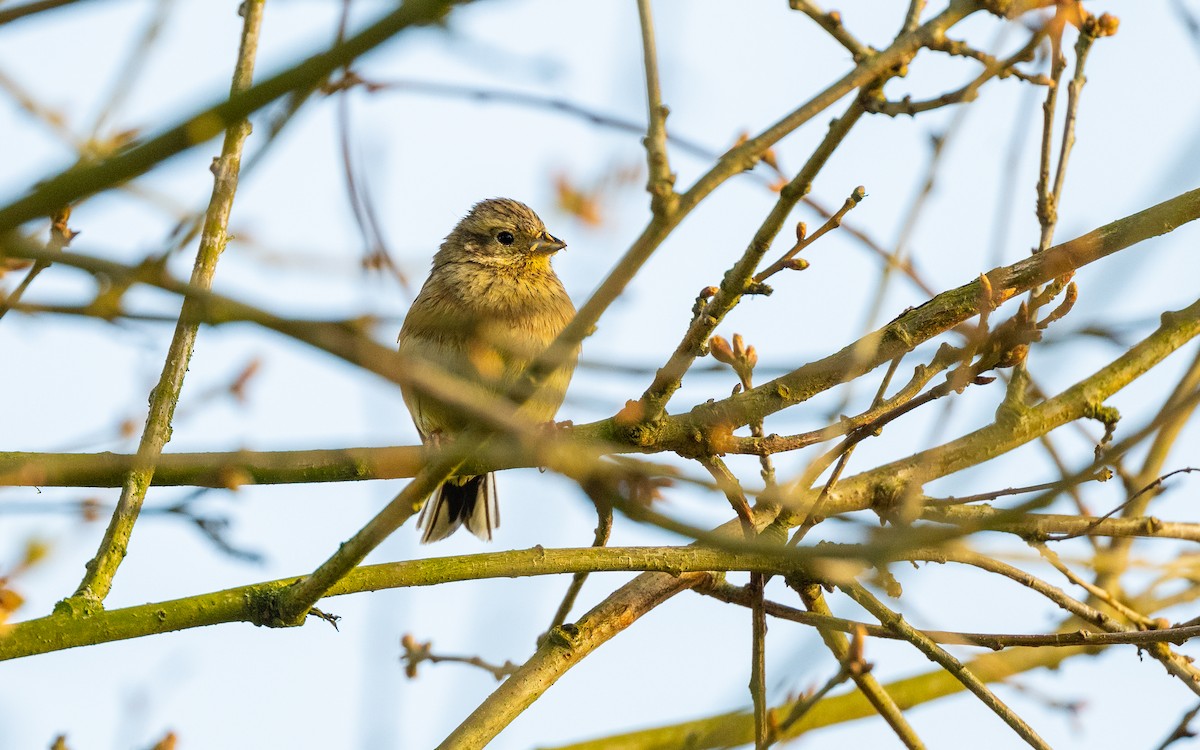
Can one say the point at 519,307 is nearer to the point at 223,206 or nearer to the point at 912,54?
the point at 223,206

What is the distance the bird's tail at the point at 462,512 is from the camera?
26.1ft

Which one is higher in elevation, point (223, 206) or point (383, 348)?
point (223, 206)

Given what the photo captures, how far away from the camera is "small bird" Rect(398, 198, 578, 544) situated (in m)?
6.86

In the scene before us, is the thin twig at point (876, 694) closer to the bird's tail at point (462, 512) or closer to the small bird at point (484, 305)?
the small bird at point (484, 305)

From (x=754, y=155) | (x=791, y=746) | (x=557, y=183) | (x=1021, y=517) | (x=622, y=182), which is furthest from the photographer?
(x=791, y=746)

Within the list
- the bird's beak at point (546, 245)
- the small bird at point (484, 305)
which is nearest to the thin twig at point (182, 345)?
the small bird at point (484, 305)

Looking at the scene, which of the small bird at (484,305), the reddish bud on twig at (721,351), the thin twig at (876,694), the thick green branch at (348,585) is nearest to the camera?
the thick green branch at (348,585)

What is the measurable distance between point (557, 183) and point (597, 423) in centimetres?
97

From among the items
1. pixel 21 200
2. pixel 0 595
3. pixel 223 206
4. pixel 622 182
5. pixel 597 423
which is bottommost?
pixel 21 200

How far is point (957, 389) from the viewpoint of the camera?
3332 mm

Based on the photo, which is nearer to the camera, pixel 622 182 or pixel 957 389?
pixel 957 389

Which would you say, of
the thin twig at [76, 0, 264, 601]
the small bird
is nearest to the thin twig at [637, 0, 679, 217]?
the thin twig at [76, 0, 264, 601]

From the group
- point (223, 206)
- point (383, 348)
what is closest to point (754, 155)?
point (383, 348)

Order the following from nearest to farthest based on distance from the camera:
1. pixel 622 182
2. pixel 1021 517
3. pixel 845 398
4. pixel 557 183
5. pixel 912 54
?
pixel 1021 517
pixel 912 54
pixel 845 398
pixel 622 182
pixel 557 183
